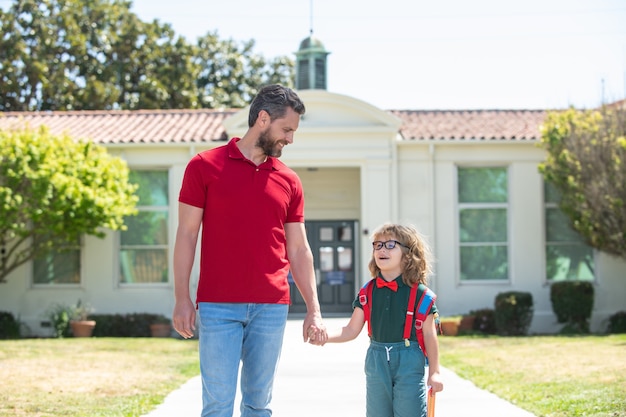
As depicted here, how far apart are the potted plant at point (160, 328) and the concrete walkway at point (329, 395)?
603cm

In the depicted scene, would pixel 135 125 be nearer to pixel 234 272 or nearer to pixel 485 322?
pixel 485 322

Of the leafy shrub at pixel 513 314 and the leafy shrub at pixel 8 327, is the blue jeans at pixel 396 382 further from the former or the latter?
the leafy shrub at pixel 8 327

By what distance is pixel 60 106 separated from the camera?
1326 inches

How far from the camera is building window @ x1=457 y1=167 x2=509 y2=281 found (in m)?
21.2

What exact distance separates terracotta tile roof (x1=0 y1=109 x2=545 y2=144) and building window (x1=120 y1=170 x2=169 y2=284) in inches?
38.3

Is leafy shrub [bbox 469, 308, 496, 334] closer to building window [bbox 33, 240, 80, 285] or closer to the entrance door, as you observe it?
the entrance door

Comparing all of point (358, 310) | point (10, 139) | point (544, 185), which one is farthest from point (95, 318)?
point (358, 310)

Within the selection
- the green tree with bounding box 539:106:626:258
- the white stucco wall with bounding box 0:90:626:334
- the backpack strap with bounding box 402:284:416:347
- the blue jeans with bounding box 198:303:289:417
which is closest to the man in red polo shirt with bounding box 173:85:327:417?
the blue jeans with bounding box 198:303:289:417

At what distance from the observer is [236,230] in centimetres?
500

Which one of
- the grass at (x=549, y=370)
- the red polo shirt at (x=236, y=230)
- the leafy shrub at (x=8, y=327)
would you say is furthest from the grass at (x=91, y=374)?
the red polo shirt at (x=236, y=230)

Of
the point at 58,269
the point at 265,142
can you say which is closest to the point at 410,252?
the point at 265,142

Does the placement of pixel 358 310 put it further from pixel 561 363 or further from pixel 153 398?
pixel 561 363

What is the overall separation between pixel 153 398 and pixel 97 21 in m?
27.6

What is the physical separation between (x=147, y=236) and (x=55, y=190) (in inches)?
116
